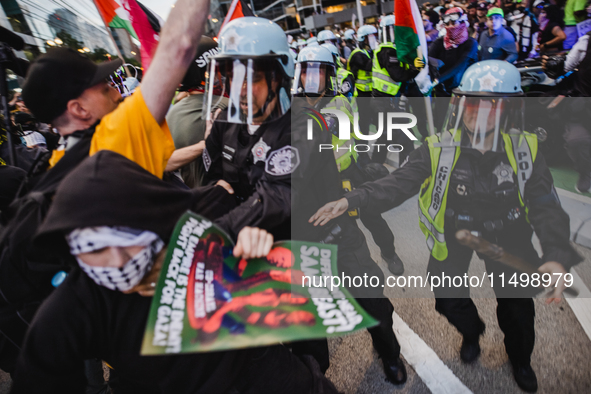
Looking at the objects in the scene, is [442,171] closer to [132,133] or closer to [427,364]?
[427,364]

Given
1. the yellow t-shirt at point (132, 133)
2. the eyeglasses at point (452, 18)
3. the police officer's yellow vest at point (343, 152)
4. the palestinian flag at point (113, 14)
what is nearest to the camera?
the yellow t-shirt at point (132, 133)

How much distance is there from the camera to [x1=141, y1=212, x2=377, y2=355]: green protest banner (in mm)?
886

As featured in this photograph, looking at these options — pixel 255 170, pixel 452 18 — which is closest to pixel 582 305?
pixel 255 170

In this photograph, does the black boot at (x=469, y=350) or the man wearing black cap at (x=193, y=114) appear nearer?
the black boot at (x=469, y=350)

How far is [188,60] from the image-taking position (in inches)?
43.8

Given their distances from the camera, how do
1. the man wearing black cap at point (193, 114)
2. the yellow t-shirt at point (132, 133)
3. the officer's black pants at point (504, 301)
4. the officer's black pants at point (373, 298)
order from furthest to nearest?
the man wearing black cap at point (193, 114) < the officer's black pants at point (373, 298) < the officer's black pants at point (504, 301) < the yellow t-shirt at point (132, 133)

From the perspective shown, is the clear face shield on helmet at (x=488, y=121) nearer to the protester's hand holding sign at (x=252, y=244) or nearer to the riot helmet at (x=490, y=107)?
the riot helmet at (x=490, y=107)

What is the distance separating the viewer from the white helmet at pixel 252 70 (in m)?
1.44

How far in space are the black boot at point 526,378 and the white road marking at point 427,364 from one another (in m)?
0.32

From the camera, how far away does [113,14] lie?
3.77 meters

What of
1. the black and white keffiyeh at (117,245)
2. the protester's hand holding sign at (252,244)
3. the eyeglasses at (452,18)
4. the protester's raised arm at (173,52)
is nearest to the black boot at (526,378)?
the protester's hand holding sign at (252,244)

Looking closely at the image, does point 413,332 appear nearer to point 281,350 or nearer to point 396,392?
point 396,392

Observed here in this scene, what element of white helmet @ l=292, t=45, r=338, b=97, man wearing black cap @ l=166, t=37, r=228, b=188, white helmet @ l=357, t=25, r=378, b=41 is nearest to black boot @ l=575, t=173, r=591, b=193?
white helmet @ l=292, t=45, r=338, b=97

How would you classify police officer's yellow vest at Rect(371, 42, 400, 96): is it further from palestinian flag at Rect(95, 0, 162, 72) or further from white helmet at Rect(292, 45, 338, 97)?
palestinian flag at Rect(95, 0, 162, 72)
